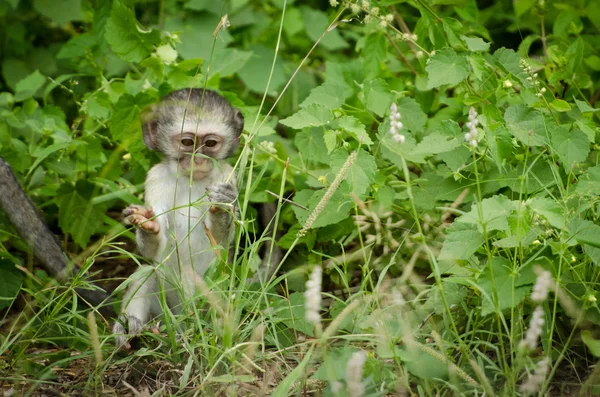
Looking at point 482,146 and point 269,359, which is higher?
point 482,146

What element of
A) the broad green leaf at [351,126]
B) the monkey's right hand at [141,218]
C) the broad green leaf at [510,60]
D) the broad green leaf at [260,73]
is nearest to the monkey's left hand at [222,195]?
the monkey's right hand at [141,218]

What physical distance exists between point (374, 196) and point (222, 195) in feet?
2.82

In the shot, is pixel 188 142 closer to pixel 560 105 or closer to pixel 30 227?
pixel 30 227

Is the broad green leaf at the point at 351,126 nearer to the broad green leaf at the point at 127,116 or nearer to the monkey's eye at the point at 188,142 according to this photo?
the monkey's eye at the point at 188,142

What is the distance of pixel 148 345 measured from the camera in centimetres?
410

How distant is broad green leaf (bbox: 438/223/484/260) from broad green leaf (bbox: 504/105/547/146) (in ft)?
2.03

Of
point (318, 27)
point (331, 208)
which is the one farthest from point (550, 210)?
point (318, 27)

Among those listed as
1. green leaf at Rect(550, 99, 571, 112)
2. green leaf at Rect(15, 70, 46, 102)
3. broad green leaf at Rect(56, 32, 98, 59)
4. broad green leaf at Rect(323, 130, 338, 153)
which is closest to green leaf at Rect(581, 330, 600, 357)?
green leaf at Rect(550, 99, 571, 112)

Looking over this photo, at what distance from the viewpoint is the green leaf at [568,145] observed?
4.10 metres

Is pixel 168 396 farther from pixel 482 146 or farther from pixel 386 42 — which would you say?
pixel 386 42

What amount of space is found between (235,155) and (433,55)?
1.66 metres

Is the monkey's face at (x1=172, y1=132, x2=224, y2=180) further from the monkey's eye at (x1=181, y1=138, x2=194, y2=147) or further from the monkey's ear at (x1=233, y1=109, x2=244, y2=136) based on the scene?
the monkey's ear at (x1=233, y1=109, x2=244, y2=136)

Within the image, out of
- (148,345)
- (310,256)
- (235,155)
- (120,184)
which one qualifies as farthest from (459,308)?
(120,184)

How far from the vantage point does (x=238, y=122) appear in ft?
16.9
